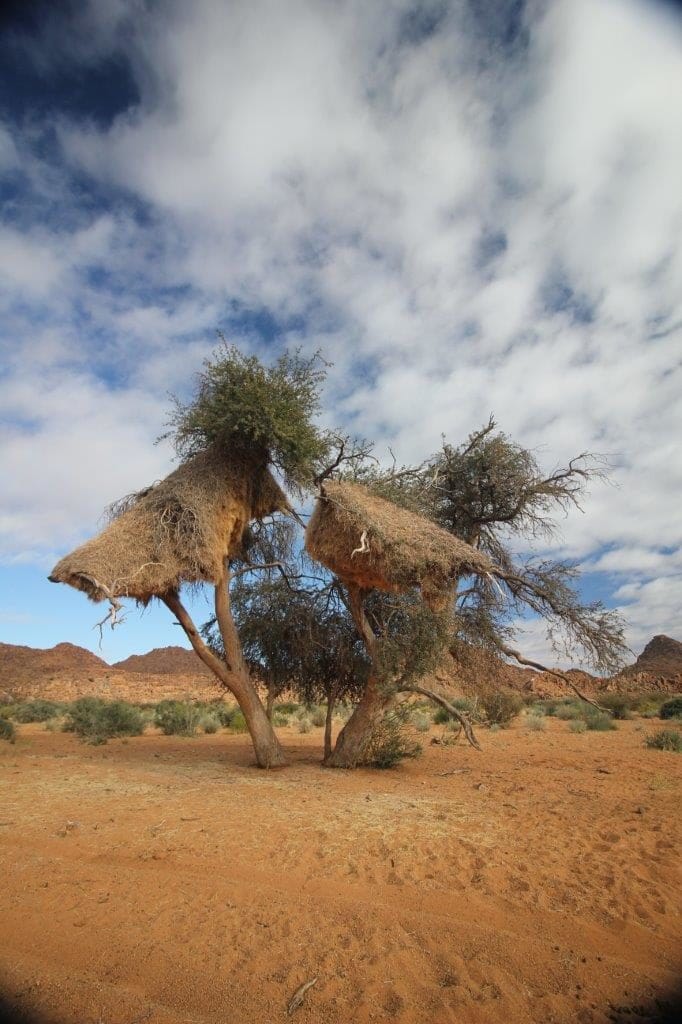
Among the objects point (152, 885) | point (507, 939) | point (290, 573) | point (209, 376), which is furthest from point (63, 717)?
point (507, 939)

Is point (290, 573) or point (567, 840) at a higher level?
point (290, 573)

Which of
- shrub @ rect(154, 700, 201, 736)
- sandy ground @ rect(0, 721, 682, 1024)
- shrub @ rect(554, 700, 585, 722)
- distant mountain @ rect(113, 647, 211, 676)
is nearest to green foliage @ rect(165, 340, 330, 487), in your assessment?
sandy ground @ rect(0, 721, 682, 1024)

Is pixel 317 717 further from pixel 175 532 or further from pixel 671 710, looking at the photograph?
pixel 175 532

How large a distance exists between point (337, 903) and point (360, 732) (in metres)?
7.30

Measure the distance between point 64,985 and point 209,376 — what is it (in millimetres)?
10422

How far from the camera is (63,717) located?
2542 centimetres

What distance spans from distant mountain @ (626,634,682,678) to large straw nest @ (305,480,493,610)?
128 ft

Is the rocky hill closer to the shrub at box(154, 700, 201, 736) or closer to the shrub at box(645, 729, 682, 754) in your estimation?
the shrub at box(154, 700, 201, 736)

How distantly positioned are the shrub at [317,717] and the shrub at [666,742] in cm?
1276

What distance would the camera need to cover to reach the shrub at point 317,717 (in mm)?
24047

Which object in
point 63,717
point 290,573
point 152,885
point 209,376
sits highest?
point 209,376

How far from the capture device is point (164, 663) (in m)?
71.2

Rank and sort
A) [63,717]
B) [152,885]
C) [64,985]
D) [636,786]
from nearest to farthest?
1. [64,985]
2. [152,885]
3. [636,786]
4. [63,717]

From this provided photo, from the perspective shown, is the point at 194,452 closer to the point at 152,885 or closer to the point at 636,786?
the point at 152,885
